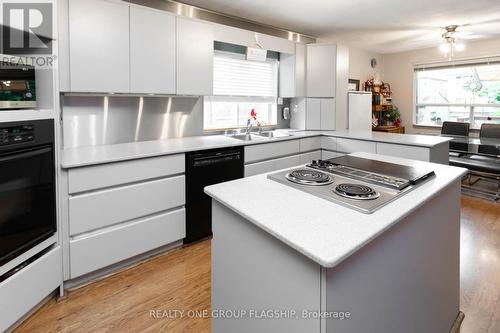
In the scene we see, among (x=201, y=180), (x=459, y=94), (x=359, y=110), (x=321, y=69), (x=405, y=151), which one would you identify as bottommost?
(x=201, y=180)

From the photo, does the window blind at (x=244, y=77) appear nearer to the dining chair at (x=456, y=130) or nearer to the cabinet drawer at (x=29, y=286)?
the cabinet drawer at (x=29, y=286)

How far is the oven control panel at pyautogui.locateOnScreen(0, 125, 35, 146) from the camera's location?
154 cm

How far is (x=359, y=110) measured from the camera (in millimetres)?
4910

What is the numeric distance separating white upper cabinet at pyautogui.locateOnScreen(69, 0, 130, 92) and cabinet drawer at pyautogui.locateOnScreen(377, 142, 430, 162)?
2781 mm

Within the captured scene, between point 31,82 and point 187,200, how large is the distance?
54.9 inches

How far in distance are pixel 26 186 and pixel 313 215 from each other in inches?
64.3

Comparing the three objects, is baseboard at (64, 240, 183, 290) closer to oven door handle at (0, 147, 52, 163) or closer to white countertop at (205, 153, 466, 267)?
oven door handle at (0, 147, 52, 163)

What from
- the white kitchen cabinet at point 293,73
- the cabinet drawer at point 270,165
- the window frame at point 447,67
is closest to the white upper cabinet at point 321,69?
the white kitchen cabinet at point 293,73

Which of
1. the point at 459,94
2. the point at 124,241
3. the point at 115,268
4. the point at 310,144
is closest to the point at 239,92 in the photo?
the point at 310,144

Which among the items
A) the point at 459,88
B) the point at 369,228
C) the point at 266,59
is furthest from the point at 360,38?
the point at 369,228

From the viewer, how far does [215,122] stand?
12.5ft

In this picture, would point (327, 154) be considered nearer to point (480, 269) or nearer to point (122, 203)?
point (480, 269)

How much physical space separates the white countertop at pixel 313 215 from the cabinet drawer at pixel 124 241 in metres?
1.21

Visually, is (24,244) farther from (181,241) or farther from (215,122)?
(215,122)
